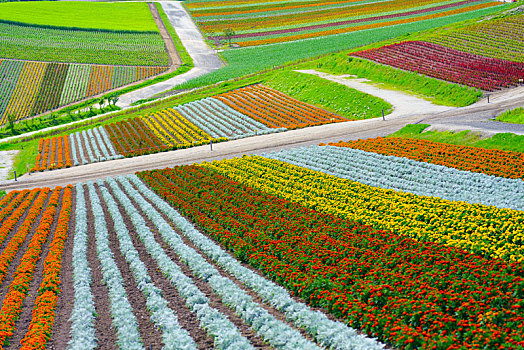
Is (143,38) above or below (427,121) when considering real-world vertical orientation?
above

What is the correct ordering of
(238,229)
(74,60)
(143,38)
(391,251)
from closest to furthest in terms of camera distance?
(391,251) < (238,229) < (74,60) < (143,38)

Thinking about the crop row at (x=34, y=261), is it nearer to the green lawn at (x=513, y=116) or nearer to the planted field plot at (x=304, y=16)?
the green lawn at (x=513, y=116)

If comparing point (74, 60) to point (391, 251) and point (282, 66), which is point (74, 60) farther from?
point (391, 251)

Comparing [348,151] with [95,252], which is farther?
[348,151]

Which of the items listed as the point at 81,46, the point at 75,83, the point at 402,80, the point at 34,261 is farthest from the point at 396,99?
the point at 81,46

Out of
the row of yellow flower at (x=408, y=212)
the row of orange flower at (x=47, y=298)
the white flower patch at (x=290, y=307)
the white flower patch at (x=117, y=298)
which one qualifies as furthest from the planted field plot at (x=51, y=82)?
the white flower patch at (x=290, y=307)

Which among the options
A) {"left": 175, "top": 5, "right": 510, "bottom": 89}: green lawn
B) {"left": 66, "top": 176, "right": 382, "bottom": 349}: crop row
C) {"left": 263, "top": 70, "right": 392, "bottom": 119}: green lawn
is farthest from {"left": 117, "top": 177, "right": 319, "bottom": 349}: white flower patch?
{"left": 175, "top": 5, "right": 510, "bottom": 89}: green lawn

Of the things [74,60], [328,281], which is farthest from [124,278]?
[74,60]
